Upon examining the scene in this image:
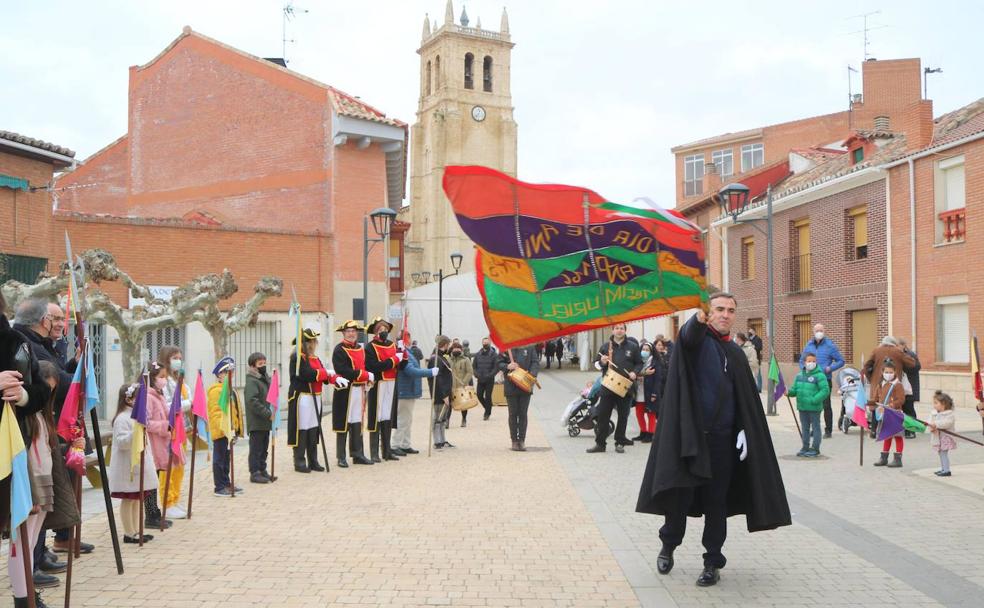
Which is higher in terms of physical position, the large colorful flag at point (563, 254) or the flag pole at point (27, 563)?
the large colorful flag at point (563, 254)

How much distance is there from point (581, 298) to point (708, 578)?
7.95 feet

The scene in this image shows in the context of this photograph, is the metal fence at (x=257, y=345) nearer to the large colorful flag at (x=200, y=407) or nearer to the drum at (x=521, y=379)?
the drum at (x=521, y=379)

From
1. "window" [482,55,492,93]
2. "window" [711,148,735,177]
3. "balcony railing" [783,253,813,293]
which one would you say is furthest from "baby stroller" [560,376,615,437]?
"window" [482,55,492,93]

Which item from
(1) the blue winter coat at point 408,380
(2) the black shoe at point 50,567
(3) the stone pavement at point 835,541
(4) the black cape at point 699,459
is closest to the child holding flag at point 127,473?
(2) the black shoe at point 50,567

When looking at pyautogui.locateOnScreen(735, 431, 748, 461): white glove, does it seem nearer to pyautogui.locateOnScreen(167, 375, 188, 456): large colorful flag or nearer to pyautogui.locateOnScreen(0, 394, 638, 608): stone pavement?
pyautogui.locateOnScreen(0, 394, 638, 608): stone pavement

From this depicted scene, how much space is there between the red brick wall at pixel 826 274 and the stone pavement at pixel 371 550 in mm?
16499

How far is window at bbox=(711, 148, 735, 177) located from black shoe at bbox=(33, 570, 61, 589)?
4079 cm

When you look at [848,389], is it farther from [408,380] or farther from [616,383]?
[408,380]

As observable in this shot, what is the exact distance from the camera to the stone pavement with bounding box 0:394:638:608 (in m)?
5.73

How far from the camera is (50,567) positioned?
6285 millimetres

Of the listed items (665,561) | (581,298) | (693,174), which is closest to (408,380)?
(581,298)

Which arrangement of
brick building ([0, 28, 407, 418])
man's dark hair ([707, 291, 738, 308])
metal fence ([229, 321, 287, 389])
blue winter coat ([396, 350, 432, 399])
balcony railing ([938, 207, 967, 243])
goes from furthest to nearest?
1. metal fence ([229, 321, 287, 389])
2. brick building ([0, 28, 407, 418])
3. balcony railing ([938, 207, 967, 243])
4. blue winter coat ([396, 350, 432, 399])
5. man's dark hair ([707, 291, 738, 308])

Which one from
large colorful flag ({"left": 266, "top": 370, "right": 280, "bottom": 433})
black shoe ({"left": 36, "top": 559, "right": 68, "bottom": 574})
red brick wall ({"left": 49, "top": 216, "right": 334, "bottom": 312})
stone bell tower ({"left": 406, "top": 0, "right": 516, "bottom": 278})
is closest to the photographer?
black shoe ({"left": 36, "top": 559, "right": 68, "bottom": 574})

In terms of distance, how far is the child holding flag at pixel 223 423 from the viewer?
375 inches
